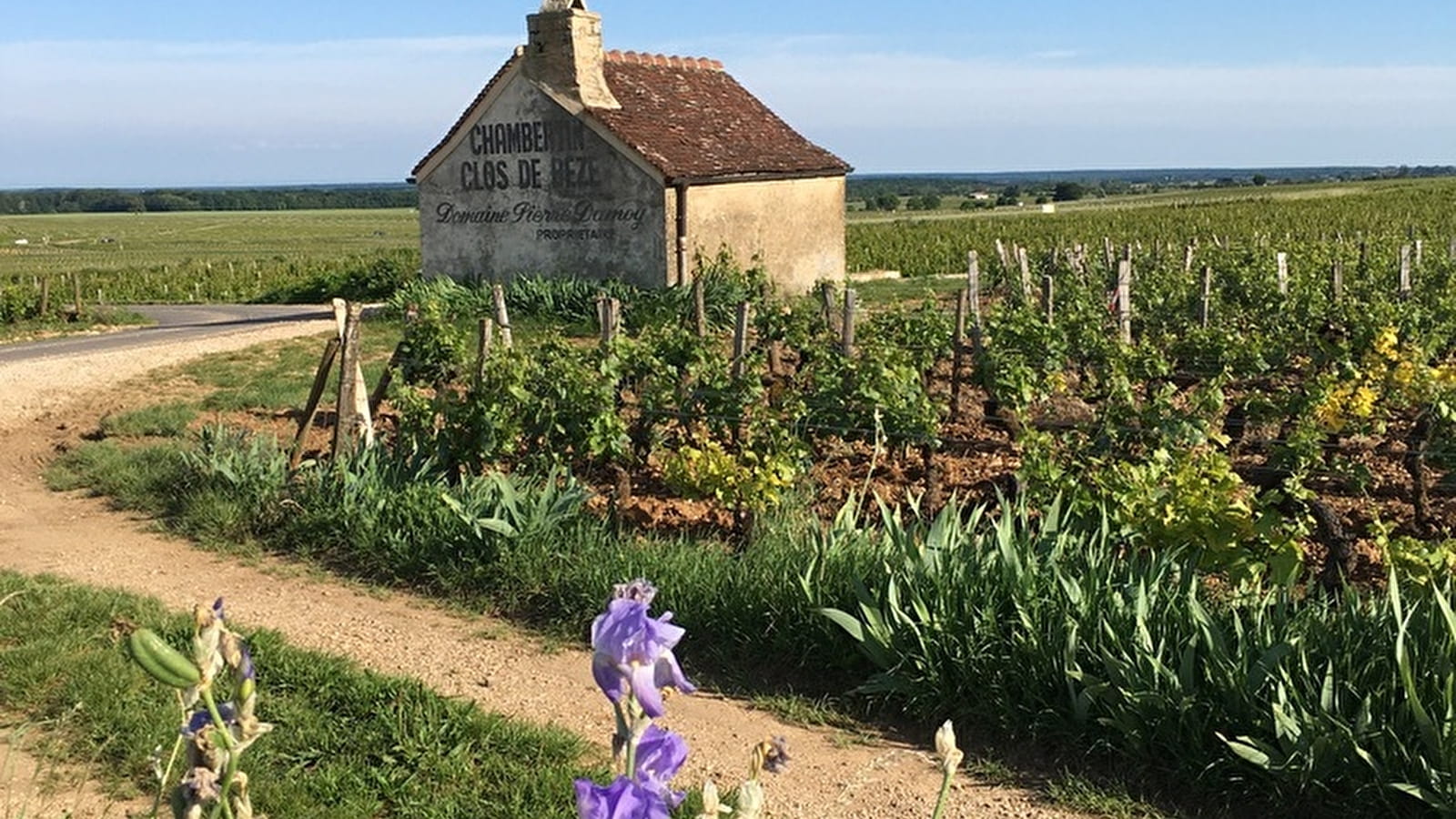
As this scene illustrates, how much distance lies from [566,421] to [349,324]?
64.5 inches

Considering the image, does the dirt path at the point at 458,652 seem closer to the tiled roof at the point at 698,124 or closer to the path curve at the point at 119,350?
the path curve at the point at 119,350

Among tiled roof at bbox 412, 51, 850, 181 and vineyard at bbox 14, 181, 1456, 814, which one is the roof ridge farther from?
vineyard at bbox 14, 181, 1456, 814

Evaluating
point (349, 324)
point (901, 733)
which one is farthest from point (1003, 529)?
point (349, 324)

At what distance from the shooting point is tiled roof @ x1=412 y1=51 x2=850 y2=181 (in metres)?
21.0

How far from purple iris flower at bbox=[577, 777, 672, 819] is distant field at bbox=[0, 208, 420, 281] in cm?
5067

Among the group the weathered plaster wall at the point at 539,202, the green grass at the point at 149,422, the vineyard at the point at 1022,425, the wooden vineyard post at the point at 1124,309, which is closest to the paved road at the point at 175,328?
the weathered plaster wall at the point at 539,202

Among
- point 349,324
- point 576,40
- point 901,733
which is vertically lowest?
point 901,733

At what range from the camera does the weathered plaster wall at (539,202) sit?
2078 centimetres

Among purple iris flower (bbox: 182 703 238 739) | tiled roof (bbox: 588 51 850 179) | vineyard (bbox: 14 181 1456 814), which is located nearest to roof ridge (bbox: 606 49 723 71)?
tiled roof (bbox: 588 51 850 179)

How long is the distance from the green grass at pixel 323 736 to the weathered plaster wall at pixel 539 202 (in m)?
14.8

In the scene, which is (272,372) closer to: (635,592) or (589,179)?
(589,179)

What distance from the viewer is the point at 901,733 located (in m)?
5.62

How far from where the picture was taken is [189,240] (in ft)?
320

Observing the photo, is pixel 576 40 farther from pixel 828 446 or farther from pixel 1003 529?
pixel 1003 529
